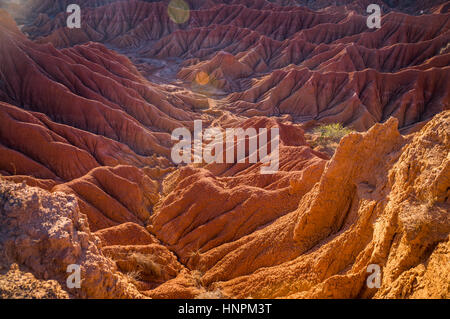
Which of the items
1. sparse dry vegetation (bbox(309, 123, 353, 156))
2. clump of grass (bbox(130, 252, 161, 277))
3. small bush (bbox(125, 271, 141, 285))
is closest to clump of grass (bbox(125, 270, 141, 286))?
small bush (bbox(125, 271, 141, 285))

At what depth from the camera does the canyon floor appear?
270 inches

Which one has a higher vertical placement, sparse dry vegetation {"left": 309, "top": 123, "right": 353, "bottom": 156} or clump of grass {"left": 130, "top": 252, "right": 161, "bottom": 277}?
sparse dry vegetation {"left": 309, "top": 123, "right": 353, "bottom": 156}

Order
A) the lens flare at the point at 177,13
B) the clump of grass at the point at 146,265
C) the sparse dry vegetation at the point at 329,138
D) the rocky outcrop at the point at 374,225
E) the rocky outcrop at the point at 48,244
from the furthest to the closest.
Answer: the lens flare at the point at 177,13 < the sparse dry vegetation at the point at 329,138 < the clump of grass at the point at 146,265 < the rocky outcrop at the point at 48,244 < the rocky outcrop at the point at 374,225

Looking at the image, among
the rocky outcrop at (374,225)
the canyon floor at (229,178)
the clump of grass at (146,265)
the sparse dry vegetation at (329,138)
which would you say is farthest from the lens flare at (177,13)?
the rocky outcrop at (374,225)

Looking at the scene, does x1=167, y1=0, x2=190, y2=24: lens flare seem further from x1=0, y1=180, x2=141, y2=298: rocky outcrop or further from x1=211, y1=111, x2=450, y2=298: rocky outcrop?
x1=0, y1=180, x2=141, y2=298: rocky outcrop

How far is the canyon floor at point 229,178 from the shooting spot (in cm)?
687

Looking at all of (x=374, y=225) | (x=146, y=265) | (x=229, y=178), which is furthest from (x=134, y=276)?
(x=229, y=178)

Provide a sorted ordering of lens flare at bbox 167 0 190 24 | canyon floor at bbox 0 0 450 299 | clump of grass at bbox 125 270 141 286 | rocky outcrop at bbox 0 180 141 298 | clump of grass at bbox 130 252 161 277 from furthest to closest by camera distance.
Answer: lens flare at bbox 167 0 190 24
clump of grass at bbox 130 252 161 277
clump of grass at bbox 125 270 141 286
canyon floor at bbox 0 0 450 299
rocky outcrop at bbox 0 180 141 298

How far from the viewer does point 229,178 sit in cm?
1952

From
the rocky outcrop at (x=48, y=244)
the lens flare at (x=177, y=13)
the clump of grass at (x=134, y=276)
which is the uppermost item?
the lens flare at (x=177, y=13)

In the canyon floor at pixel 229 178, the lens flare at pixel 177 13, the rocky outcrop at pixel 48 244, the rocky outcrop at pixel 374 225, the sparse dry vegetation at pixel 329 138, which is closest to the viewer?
the rocky outcrop at pixel 374 225

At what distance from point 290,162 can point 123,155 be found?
15.2 m

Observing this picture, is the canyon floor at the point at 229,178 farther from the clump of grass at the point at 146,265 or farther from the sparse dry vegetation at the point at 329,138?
the sparse dry vegetation at the point at 329,138

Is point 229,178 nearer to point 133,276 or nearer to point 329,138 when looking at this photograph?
point 133,276
